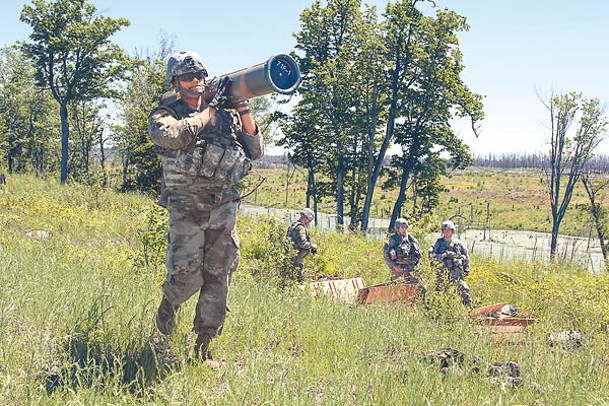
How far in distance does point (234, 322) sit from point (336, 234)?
11.0 metres

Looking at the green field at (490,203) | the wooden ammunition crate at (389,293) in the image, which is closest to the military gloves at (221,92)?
the wooden ammunition crate at (389,293)

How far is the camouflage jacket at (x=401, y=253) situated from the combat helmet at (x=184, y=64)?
19.0 ft

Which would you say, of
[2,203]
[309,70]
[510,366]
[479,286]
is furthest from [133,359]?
[309,70]

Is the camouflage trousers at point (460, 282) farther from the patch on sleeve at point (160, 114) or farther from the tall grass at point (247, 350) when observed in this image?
the patch on sleeve at point (160, 114)

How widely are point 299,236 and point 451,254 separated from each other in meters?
2.57

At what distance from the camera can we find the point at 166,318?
3400 mm

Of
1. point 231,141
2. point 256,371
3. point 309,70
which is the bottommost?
point 256,371

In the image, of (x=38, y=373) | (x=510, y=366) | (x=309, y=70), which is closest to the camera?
(x=38, y=373)

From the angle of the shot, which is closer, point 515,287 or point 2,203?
point 515,287

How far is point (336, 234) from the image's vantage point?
48.5 ft

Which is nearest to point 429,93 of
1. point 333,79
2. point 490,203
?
point 333,79

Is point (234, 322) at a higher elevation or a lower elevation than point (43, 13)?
lower

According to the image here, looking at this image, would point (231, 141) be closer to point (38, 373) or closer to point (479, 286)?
point (38, 373)

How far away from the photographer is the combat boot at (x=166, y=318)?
3.39 m
